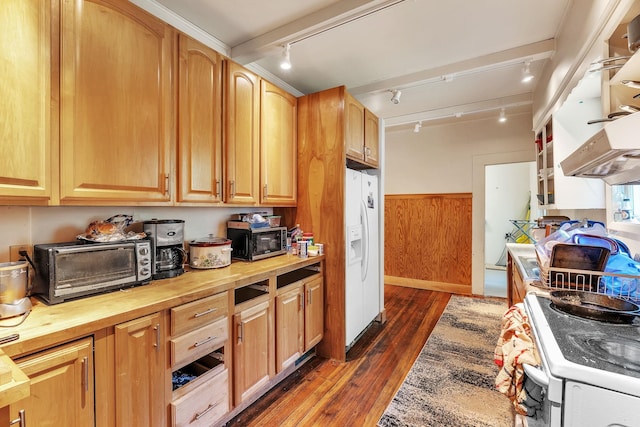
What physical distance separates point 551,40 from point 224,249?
2.93m

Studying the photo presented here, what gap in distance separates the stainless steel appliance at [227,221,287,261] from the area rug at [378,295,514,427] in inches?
53.5

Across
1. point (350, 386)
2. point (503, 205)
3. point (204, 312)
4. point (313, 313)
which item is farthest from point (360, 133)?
point (503, 205)

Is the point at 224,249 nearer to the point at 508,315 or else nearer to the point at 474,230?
the point at 508,315

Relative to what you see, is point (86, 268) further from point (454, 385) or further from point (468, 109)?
point (468, 109)

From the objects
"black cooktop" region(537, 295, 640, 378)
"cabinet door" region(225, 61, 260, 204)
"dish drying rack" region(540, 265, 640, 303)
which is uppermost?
"cabinet door" region(225, 61, 260, 204)

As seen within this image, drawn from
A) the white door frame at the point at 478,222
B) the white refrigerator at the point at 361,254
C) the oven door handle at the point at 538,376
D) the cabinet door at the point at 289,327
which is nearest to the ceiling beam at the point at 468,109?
the white door frame at the point at 478,222

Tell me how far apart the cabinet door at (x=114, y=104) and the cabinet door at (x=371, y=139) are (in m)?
1.81

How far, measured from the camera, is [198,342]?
1.42 m

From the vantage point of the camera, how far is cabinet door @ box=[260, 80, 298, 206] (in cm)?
227

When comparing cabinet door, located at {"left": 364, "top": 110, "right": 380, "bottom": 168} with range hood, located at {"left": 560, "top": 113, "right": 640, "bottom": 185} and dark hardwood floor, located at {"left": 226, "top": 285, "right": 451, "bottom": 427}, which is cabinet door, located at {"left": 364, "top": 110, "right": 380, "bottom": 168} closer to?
range hood, located at {"left": 560, "top": 113, "right": 640, "bottom": 185}

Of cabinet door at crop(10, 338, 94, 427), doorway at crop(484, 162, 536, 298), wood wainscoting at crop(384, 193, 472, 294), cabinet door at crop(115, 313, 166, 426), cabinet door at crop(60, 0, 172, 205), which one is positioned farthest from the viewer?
doorway at crop(484, 162, 536, 298)

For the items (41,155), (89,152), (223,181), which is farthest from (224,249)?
(41,155)

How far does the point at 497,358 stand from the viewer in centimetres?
121

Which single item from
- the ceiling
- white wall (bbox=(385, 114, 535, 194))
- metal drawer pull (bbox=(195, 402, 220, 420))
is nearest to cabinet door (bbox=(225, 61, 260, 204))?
the ceiling
